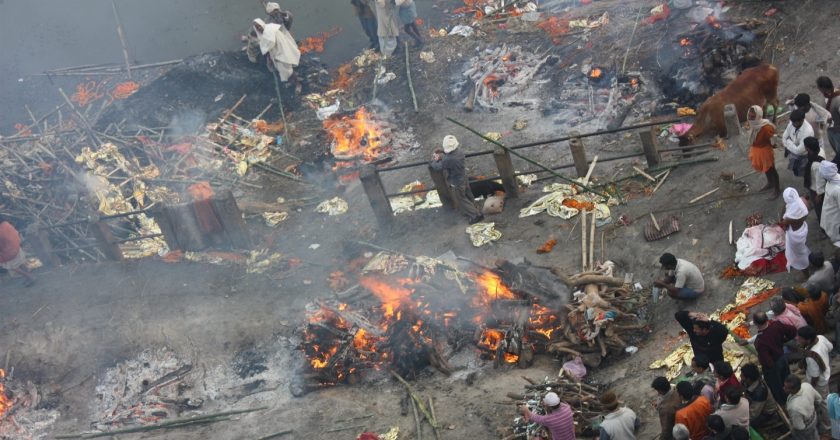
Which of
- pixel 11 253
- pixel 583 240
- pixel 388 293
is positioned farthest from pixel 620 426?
pixel 11 253

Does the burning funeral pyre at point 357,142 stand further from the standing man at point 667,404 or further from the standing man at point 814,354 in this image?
the standing man at point 814,354

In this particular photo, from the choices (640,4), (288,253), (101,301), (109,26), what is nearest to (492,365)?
(288,253)

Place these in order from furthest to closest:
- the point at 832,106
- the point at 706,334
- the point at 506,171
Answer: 1. the point at 506,171
2. the point at 832,106
3. the point at 706,334

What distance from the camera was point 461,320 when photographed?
12781 mm

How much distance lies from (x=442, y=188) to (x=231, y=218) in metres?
4.27

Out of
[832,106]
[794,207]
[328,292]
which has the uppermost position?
[832,106]

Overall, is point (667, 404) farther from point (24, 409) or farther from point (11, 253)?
point (11, 253)

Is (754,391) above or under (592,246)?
above

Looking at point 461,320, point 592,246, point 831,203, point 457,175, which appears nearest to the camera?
point 831,203

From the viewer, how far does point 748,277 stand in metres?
10.8

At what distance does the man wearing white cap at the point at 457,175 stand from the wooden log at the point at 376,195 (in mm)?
1262

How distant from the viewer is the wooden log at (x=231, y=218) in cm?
1577

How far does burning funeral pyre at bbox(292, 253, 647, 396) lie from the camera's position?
11438mm

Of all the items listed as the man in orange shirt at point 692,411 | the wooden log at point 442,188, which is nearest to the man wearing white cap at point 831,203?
the man in orange shirt at point 692,411
